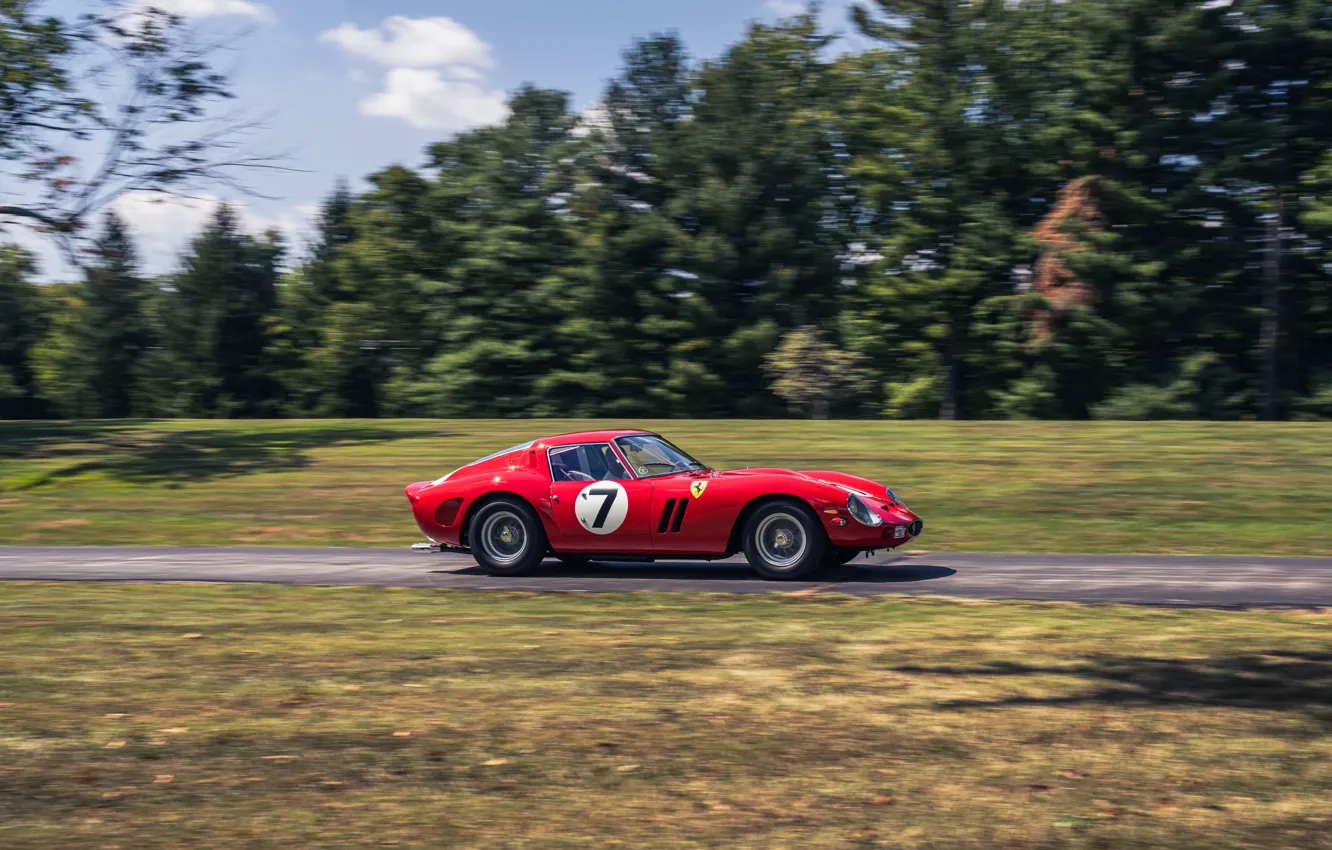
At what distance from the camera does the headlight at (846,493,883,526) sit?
11742 millimetres

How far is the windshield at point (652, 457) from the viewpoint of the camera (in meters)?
12.9

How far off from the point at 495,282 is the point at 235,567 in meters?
40.7

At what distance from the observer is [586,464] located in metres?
13.0

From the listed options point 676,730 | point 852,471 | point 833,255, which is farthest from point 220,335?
point 676,730

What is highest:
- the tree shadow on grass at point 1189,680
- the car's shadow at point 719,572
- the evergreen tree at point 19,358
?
the evergreen tree at point 19,358

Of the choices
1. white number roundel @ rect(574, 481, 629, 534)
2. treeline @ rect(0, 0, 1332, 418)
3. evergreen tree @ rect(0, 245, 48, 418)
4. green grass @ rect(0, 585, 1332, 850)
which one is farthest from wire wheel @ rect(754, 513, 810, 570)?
evergreen tree @ rect(0, 245, 48, 418)

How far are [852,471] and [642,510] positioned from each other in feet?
27.7

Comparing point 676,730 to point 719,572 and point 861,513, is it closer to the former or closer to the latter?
point 861,513

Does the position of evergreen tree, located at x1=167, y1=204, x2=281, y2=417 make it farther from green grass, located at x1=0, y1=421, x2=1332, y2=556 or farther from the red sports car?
the red sports car

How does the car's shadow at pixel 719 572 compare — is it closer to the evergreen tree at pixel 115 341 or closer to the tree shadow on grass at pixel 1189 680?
the tree shadow on grass at pixel 1189 680

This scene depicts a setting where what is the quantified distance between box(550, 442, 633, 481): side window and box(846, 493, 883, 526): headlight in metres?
2.24

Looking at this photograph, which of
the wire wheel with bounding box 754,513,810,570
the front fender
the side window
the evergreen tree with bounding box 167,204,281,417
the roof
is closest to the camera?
the wire wheel with bounding box 754,513,810,570

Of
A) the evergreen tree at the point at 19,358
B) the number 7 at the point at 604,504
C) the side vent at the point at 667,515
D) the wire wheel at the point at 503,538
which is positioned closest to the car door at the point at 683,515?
the side vent at the point at 667,515

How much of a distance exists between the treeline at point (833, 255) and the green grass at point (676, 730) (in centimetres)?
1946
